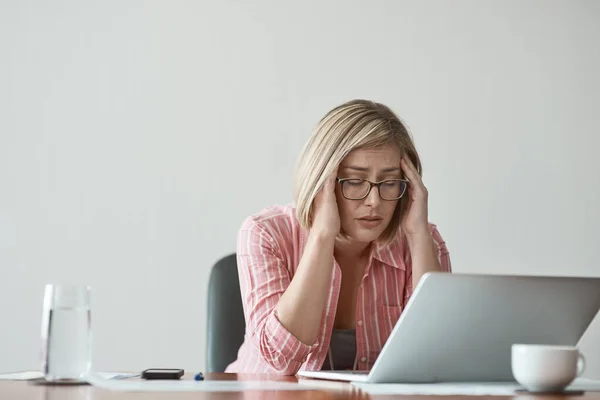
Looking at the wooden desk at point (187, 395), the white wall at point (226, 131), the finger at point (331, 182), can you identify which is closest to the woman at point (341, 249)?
the finger at point (331, 182)

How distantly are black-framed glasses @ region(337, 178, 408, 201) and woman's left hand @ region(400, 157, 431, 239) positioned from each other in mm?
39

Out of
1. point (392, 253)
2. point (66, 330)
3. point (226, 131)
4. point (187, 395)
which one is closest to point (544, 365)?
point (187, 395)

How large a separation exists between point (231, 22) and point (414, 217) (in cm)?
131

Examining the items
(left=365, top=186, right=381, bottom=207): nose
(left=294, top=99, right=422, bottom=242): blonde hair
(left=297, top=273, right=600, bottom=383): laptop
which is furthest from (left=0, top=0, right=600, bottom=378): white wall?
(left=297, top=273, right=600, bottom=383): laptop

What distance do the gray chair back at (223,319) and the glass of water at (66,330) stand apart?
796mm

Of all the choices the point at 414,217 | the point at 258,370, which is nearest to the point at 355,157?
the point at 414,217

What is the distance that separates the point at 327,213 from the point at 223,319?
39 centimetres

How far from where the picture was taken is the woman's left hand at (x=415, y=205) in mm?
1910

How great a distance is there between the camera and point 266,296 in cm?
173

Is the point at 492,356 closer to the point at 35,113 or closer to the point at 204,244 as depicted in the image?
the point at 204,244

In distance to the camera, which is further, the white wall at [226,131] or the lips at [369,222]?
the white wall at [226,131]

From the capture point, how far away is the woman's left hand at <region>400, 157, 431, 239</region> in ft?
6.27

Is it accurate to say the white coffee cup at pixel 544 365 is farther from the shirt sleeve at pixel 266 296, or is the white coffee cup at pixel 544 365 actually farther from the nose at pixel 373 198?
the nose at pixel 373 198

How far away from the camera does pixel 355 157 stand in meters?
1.84
